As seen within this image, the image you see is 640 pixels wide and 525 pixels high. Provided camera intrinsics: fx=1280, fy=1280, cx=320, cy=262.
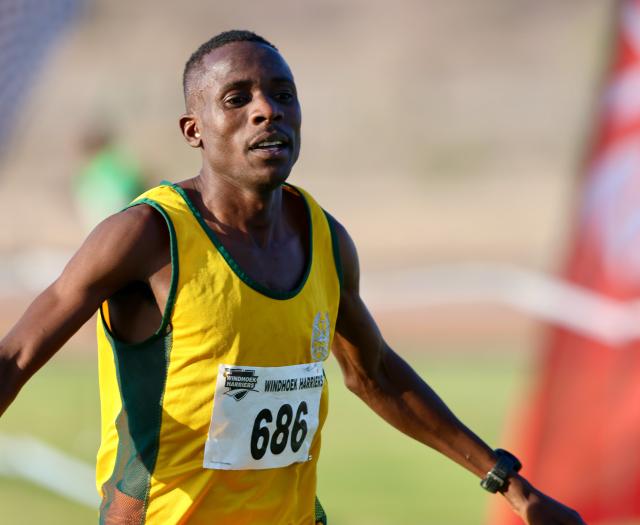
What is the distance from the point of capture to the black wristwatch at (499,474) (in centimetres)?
385

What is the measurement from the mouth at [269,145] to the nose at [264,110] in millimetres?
44

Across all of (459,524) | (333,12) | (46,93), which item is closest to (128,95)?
(46,93)

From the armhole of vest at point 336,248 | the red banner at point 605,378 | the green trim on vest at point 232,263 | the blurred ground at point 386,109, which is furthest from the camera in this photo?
the blurred ground at point 386,109

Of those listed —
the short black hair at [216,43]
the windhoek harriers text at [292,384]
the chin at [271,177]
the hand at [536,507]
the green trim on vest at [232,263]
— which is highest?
the short black hair at [216,43]

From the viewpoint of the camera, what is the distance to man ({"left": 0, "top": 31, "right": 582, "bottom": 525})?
325cm

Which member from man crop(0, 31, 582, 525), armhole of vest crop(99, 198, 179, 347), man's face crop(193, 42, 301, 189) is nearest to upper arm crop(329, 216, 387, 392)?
man crop(0, 31, 582, 525)

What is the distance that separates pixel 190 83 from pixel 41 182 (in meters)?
19.8

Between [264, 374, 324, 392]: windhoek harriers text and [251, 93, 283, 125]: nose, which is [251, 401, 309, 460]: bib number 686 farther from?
[251, 93, 283, 125]: nose

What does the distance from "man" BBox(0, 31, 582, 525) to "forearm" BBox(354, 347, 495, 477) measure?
379mm

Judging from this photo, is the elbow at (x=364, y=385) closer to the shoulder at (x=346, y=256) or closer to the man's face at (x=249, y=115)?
the shoulder at (x=346, y=256)

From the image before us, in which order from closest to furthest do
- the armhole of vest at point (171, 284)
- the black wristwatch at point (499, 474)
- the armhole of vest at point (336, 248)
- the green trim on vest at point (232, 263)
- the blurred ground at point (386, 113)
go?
the armhole of vest at point (171, 284) → the green trim on vest at point (232, 263) → the armhole of vest at point (336, 248) → the black wristwatch at point (499, 474) → the blurred ground at point (386, 113)

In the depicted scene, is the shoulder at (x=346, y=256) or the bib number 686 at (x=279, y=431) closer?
the bib number 686 at (x=279, y=431)

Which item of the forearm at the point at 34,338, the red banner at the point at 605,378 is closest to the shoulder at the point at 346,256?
the forearm at the point at 34,338

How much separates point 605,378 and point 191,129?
3438mm
